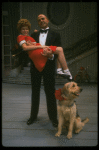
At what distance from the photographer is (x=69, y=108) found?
202 cm

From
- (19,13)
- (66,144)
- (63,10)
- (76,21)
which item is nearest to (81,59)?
(76,21)

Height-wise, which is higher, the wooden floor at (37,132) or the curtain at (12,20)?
the curtain at (12,20)

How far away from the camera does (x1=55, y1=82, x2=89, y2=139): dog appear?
1.89 metres

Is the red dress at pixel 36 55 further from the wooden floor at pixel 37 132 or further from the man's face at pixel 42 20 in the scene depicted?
the wooden floor at pixel 37 132

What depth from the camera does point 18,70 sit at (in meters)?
7.14

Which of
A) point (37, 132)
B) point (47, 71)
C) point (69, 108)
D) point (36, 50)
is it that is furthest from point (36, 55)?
point (37, 132)

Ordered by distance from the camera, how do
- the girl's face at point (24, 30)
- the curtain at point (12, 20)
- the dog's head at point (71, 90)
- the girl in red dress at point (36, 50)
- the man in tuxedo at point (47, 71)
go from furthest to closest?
1. the curtain at point (12, 20)
2. the man in tuxedo at point (47, 71)
3. the girl's face at point (24, 30)
4. the girl in red dress at point (36, 50)
5. the dog's head at point (71, 90)

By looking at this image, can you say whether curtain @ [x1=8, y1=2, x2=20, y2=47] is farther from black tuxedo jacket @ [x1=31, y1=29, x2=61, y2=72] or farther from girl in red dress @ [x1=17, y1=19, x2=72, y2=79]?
girl in red dress @ [x1=17, y1=19, x2=72, y2=79]

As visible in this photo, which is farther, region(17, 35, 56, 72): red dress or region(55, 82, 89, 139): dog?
region(17, 35, 56, 72): red dress

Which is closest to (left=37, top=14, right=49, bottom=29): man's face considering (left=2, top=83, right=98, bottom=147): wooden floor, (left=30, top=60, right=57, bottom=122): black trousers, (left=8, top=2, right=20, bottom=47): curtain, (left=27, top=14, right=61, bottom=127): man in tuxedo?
(left=27, top=14, right=61, bottom=127): man in tuxedo

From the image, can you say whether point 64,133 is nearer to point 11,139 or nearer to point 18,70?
point 11,139

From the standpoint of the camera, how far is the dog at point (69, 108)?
1894mm

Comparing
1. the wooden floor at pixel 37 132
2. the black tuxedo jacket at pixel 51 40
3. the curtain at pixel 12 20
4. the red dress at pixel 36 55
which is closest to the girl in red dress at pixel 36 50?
the red dress at pixel 36 55

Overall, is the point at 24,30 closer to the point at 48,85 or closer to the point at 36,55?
the point at 36,55
